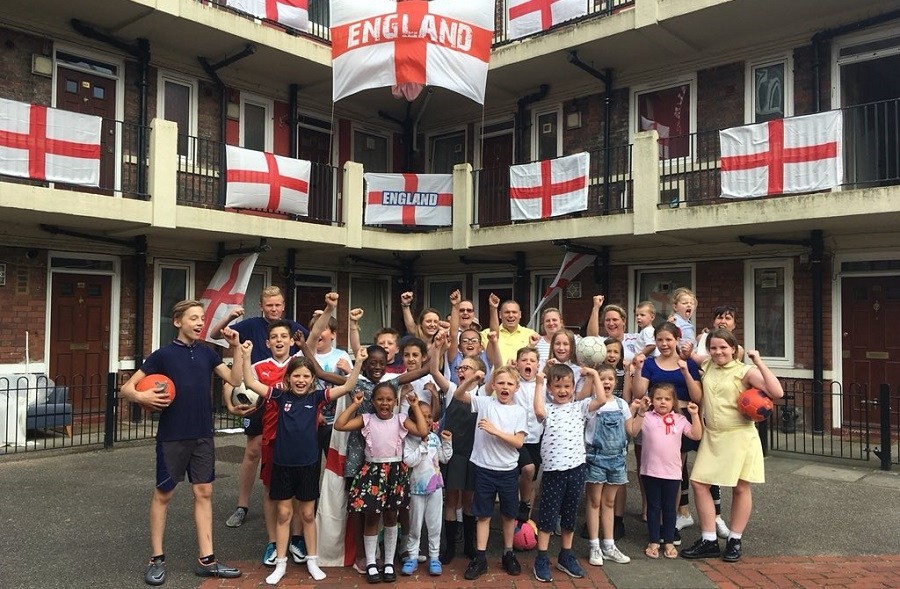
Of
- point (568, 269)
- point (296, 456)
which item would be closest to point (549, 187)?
point (568, 269)

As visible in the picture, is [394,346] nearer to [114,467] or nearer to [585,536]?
[585,536]

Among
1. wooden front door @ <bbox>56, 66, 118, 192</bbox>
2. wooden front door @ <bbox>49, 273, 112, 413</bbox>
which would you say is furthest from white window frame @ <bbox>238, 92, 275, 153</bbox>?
wooden front door @ <bbox>49, 273, 112, 413</bbox>

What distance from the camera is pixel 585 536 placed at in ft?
17.4

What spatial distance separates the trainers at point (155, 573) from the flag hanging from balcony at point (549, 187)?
852 centimetres

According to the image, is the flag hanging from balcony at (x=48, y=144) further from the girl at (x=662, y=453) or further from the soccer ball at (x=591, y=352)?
the girl at (x=662, y=453)

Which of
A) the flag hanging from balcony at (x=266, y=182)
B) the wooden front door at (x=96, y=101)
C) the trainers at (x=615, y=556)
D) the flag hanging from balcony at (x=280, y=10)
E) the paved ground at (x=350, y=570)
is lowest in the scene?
the paved ground at (x=350, y=570)

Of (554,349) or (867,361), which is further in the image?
(867,361)

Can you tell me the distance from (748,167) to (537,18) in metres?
4.81

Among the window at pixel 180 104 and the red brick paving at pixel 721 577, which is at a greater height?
the window at pixel 180 104

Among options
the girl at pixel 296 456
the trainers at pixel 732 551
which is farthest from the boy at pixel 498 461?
the trainers at pixel 732 551

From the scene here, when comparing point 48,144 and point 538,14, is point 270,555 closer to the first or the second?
point 48,144

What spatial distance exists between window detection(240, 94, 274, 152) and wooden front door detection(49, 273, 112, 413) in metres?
3.80

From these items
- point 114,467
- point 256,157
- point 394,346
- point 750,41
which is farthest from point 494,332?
point 750,41

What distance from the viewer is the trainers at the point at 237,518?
217 inches
